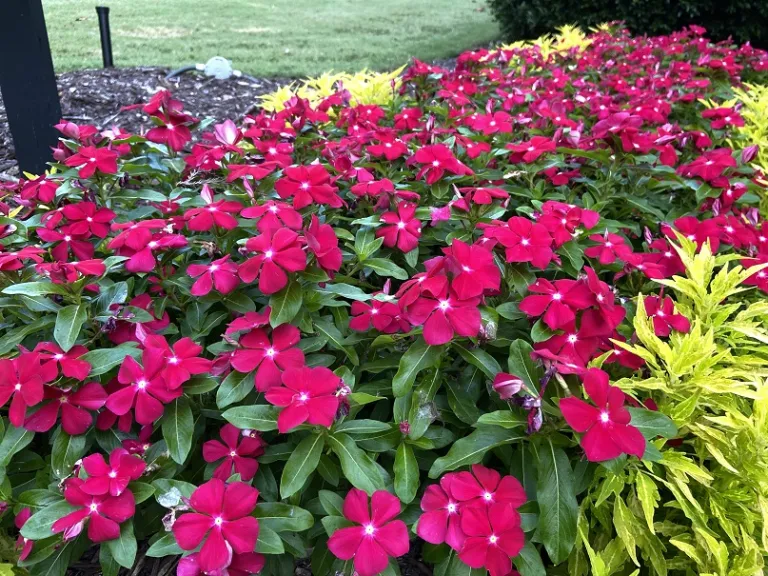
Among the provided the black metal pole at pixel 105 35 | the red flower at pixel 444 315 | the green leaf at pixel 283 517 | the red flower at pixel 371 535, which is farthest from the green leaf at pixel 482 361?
the black metal pole at pixel 105 35

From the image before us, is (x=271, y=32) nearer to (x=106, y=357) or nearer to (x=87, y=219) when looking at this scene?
(x=87, y=219)

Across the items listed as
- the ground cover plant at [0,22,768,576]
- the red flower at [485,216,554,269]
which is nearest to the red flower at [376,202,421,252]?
the ground cover plant at [0,22,768,576]

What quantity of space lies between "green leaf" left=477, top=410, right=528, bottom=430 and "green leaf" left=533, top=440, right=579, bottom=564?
7 cm

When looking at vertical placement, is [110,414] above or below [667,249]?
below

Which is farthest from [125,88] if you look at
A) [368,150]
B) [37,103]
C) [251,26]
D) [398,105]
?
[368,150]

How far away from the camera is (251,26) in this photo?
7.92m

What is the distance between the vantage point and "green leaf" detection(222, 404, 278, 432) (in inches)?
44.2

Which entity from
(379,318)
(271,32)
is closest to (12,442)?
(379,318)

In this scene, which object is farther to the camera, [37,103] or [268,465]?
[37,103]

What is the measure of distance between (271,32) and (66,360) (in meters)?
7.73

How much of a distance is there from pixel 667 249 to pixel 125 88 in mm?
4676

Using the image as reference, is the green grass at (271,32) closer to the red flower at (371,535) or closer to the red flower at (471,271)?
the red flower at (471,271)

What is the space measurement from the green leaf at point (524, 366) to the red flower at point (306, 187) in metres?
0.64

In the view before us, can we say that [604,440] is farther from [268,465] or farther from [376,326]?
[268,465]
